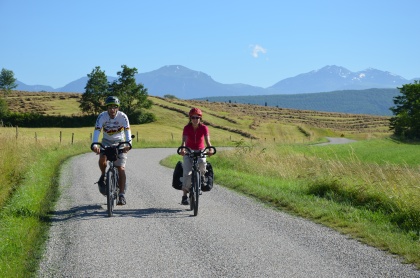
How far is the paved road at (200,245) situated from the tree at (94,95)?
75502mm

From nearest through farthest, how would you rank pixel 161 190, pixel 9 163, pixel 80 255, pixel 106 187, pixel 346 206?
1. pixel 80 255
2. pixel 106 187
3. pixel 346 206
4. pixel 161 190
5. pixel 9 163

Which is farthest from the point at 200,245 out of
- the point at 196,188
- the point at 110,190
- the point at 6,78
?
the point at 6,78

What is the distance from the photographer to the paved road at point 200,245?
632 cm

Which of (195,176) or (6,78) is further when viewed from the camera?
(6,78)

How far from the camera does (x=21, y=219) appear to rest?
30.2ft

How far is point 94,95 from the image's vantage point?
84938mm

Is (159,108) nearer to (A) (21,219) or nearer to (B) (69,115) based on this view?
(B) (69,115)

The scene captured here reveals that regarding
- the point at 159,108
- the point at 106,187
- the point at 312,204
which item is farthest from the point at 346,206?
the point at 159,108

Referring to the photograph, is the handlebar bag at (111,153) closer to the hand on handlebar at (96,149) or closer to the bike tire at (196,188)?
the hand on handlebar at (96,149)

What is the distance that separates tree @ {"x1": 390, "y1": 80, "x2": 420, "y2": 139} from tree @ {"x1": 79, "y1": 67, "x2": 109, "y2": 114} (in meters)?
48.3

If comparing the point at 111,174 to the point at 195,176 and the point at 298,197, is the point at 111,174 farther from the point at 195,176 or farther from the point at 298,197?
the point at 298,197

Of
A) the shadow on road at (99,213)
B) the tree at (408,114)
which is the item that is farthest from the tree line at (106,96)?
the shadow on road at (99,213)

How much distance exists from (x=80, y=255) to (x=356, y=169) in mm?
10095

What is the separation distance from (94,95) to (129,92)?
20.1 feet
